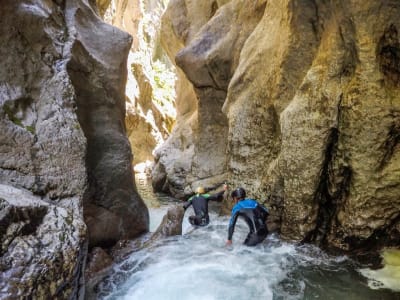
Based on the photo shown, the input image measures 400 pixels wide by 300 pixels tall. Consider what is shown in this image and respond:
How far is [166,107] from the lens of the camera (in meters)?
35.0

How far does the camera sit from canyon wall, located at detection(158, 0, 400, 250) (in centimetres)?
619

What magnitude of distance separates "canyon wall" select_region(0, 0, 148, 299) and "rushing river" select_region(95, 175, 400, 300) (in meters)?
1.39

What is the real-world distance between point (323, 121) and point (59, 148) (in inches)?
212

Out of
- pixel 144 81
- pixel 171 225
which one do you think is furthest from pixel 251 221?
pixel 144 81

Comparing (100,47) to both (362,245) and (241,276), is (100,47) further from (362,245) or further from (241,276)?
(362,245)

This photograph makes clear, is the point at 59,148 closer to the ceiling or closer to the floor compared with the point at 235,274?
closer to the ceiling

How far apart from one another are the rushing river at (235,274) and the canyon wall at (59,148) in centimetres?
139

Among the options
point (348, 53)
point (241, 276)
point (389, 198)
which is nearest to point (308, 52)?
point (348, 53)

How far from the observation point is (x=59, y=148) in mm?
6027

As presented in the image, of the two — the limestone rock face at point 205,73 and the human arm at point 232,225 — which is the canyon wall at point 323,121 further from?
the limestone rock face at point 205,73

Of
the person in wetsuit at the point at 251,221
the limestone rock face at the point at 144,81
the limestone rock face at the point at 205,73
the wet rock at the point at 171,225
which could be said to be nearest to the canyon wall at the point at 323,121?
the person in wetsuit at the point at 251,221

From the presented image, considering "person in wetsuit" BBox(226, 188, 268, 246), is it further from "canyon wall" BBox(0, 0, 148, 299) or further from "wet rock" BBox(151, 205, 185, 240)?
"canyon wall" BBox(0, 0, 148, 299)

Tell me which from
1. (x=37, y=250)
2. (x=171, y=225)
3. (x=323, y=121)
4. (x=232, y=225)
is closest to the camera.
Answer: (x=37, y=250)

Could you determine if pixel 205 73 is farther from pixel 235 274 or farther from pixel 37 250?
pixel 37 250
